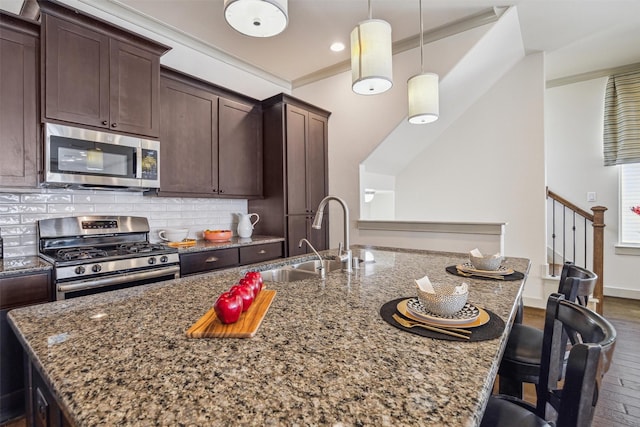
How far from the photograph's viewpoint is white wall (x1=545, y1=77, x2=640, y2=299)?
3.95 metres

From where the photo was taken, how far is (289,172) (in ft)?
11.0

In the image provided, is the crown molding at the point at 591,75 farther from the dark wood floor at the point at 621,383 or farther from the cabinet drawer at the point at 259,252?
the cabinet drawer at the point at 259,252

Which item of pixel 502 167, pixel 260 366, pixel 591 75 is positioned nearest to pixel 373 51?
pixel 260 366

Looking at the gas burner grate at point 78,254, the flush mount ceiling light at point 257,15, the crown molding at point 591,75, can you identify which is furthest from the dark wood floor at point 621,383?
the crown molding at point 591,75

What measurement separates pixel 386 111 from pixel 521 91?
62.6 inches

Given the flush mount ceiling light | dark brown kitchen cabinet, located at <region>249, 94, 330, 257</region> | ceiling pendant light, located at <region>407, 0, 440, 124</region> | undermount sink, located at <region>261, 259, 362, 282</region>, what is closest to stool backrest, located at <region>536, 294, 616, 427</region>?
undermount sink, located at <region>261, 259, 362, 282</region>

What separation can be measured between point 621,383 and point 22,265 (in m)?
3.78

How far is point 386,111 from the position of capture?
11.3 ft

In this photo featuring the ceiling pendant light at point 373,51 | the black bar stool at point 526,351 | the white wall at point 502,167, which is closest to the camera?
the black bar stool at point 526,351

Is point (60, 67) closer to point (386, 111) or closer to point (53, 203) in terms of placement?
point (53, 203)

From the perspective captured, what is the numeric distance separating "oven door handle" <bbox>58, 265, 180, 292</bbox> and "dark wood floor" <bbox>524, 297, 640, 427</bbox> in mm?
2512

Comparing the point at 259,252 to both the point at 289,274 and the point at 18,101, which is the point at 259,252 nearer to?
the point at 289,274

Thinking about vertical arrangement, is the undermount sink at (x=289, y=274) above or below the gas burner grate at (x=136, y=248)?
below

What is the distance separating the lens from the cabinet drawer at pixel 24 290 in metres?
1.67
